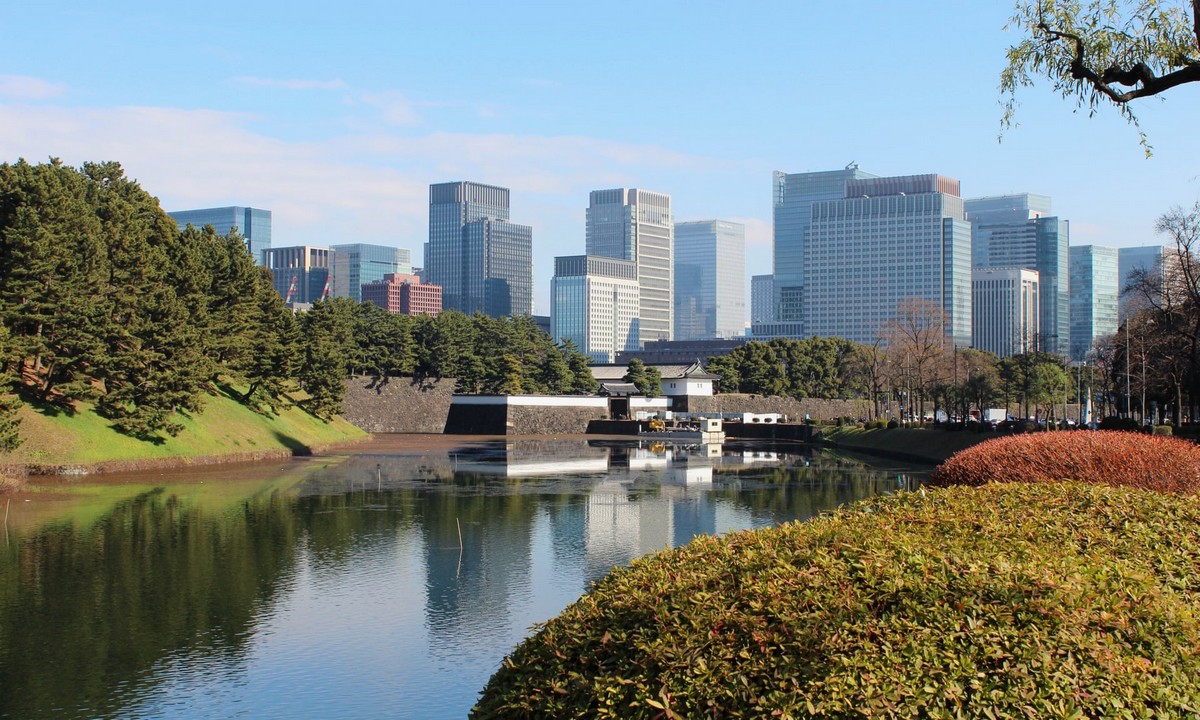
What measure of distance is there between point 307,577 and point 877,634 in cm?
1994

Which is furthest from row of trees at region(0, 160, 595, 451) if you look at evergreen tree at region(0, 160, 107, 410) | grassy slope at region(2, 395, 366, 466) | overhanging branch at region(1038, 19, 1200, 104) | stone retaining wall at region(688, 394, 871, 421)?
stone retaining wall at region(688, 394, 871, 421)

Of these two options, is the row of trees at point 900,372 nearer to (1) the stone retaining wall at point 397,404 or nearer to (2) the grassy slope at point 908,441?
(2) the grassy slope at point 908,441

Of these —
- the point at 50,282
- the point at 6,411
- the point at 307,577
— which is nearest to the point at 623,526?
the point at 307,577

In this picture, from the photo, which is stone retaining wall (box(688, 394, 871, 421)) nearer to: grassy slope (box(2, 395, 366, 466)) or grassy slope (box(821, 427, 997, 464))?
grassy slope (box(821, 427, 997, 464))

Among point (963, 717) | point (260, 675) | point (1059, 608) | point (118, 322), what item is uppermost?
point (118, 322)

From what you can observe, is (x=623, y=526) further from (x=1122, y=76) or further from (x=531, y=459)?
(x=531, y=459)

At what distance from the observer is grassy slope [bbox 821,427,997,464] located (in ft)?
209

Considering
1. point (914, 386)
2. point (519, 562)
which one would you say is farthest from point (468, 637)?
point (914, 386)

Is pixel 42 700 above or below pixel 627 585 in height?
below

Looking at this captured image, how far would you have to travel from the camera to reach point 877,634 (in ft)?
23.9

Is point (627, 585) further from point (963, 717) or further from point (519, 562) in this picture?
point (519, 562)

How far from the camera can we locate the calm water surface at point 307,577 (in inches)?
641

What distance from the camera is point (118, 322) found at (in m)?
51.9

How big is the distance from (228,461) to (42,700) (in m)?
43.2
